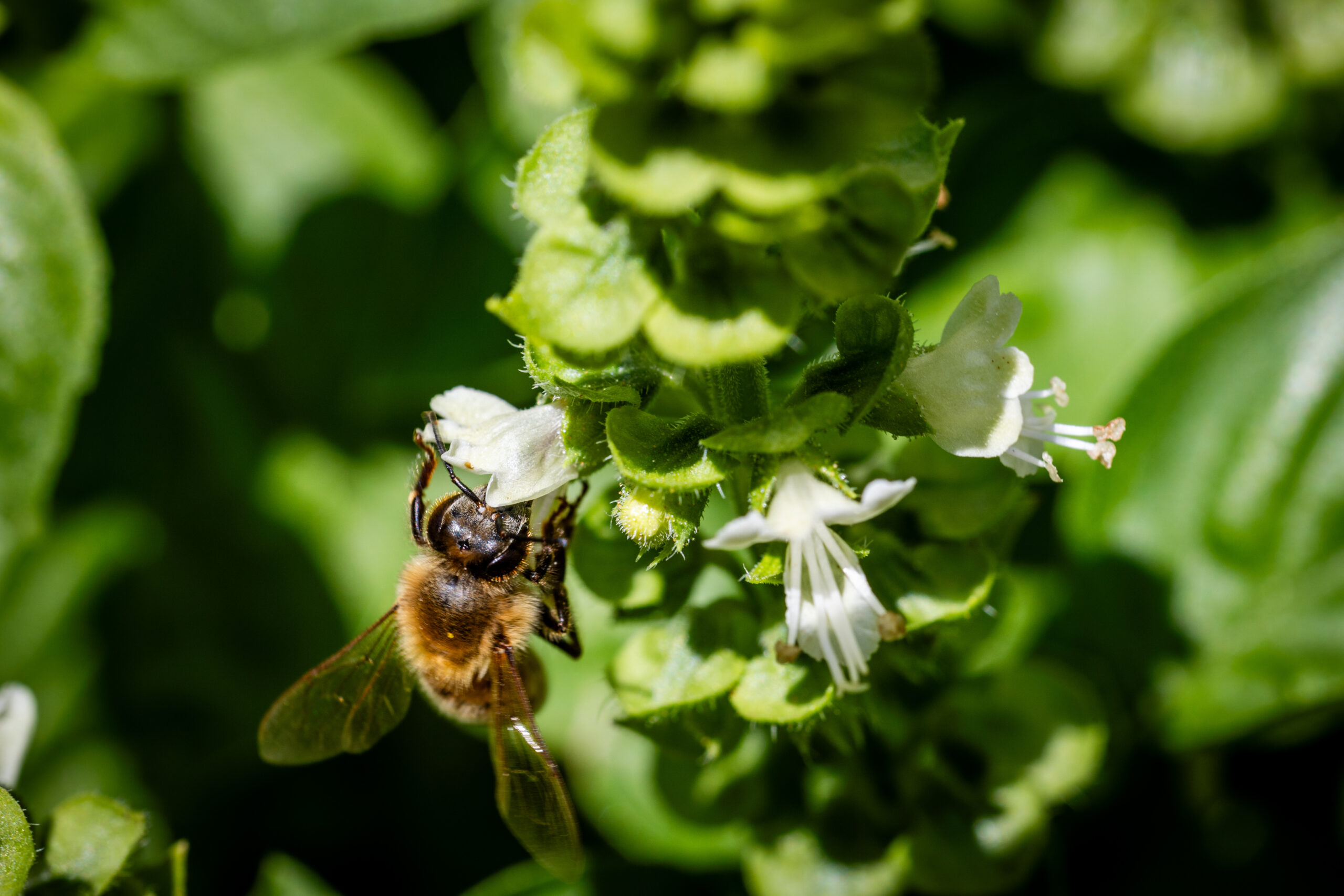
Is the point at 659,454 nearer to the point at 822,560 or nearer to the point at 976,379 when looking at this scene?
the point at 822,560

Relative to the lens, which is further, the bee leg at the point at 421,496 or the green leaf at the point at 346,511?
the green leaf at the point at 346,511

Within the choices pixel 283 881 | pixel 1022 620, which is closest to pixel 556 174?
pixel 283 881

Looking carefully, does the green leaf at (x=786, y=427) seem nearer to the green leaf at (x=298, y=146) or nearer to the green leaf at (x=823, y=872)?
the green leaf at (x=823, y=872)

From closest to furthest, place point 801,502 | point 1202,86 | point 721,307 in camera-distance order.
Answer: point 721,307, point 801,502, point 1202,86

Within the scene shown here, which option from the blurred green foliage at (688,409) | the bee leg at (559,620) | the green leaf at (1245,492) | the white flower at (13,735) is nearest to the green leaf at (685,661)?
the blurred green foliage at (688,409)

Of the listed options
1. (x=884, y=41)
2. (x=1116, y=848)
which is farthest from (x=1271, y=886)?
(x=884, y=41)

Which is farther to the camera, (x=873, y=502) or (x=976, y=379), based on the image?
(x=976, y=379)

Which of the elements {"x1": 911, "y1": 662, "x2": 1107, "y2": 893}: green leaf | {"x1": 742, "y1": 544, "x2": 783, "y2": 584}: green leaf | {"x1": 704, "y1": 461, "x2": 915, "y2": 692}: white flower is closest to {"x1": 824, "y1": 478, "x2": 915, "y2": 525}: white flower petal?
{"x1": 704, "y1": 461, "x2": 915, "y2": 692}: white flower
